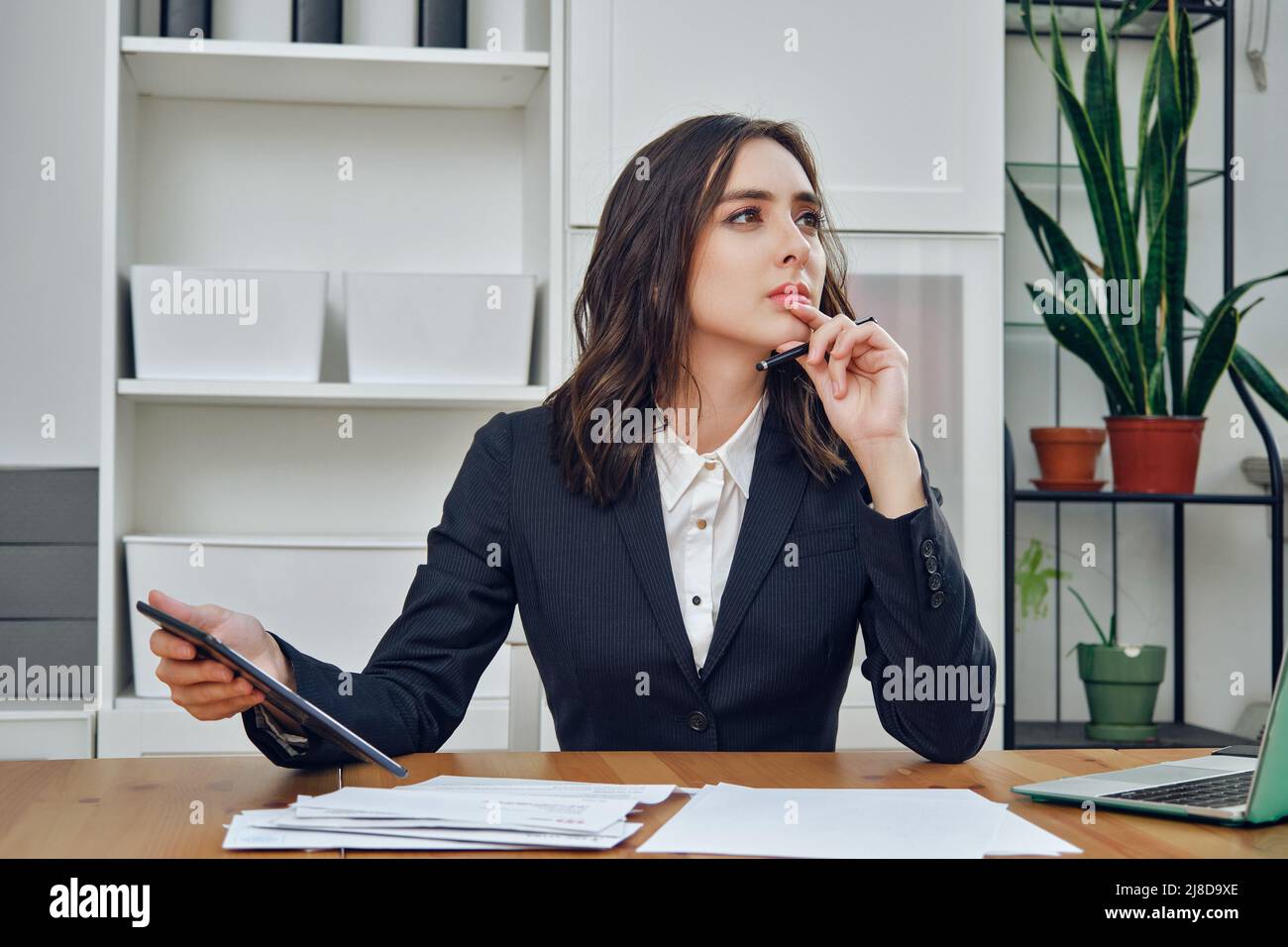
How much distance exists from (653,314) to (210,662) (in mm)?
727

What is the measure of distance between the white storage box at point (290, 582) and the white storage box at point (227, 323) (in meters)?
0.27

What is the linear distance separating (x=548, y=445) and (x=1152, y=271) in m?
1.24

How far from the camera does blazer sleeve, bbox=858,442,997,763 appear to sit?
1207 millimetres

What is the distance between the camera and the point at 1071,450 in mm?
2273

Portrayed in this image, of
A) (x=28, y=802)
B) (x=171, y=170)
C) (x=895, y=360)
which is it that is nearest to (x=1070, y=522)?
(x=895, y=360)

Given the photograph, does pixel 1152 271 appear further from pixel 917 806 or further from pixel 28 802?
pixel 28 802

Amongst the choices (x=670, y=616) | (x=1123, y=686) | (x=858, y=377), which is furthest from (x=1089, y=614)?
(x=670, y=616)

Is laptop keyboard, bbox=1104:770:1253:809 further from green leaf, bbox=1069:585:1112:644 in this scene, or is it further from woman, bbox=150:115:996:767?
green leaf, bbox=1069:585:1112:644

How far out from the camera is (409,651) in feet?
4.27

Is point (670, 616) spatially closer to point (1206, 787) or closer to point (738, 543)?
point (738, 543)

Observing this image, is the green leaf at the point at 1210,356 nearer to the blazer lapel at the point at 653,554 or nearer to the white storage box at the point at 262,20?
the blazer lapel at the point at 653,554

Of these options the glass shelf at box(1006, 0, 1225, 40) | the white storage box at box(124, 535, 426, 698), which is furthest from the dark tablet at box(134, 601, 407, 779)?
the glass shelf at box(1006, 0, 1225, 40)

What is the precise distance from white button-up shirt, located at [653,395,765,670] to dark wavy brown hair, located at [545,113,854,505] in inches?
1.8
